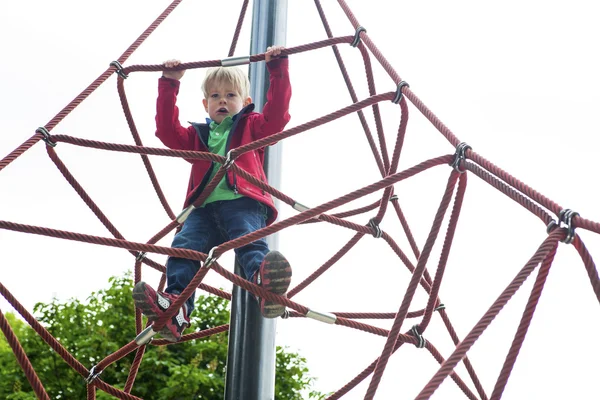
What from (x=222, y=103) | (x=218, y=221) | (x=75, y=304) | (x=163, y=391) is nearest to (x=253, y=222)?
(x=218, y=221)

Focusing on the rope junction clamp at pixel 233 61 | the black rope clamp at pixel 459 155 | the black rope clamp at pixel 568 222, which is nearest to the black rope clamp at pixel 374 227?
the rope junction clamp at pixel 233 61

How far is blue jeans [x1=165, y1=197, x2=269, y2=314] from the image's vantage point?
7.04 ft

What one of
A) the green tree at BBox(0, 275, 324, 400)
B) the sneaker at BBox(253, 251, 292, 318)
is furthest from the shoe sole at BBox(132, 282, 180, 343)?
the green tree at BBox(0, 275, 324, 400)

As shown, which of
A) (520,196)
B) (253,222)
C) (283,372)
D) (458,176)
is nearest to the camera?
(520,196)

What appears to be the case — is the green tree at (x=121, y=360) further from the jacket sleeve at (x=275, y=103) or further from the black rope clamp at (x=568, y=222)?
the black rope clamp at (x=568, y=222)

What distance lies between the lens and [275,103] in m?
2.33

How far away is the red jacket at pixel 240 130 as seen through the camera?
7.57 feet

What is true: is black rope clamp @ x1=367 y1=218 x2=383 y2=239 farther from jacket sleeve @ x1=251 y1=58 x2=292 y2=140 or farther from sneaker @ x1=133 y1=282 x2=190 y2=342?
sneaker @ x1=133 y1=282 x2=190 y2=342

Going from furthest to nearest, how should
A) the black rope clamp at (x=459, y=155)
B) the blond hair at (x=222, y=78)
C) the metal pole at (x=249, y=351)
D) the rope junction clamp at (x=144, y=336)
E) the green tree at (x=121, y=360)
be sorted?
the green tree at (x=121, y=360) → the blond hair at (x=222, y=78) → the metal pole at (x=249, y=351) → the rope junction clamp at (x=144, y=336) → the black rope clamp at (x=459, y=155)

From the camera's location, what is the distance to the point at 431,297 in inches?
84.1

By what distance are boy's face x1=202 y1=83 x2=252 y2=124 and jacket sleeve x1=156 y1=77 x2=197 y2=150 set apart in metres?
0.12

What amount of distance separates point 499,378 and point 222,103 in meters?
1.41

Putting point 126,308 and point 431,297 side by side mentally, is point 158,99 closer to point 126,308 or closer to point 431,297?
point 431,297

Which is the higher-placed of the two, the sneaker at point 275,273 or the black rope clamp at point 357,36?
the black rope clamp at point 357,36
